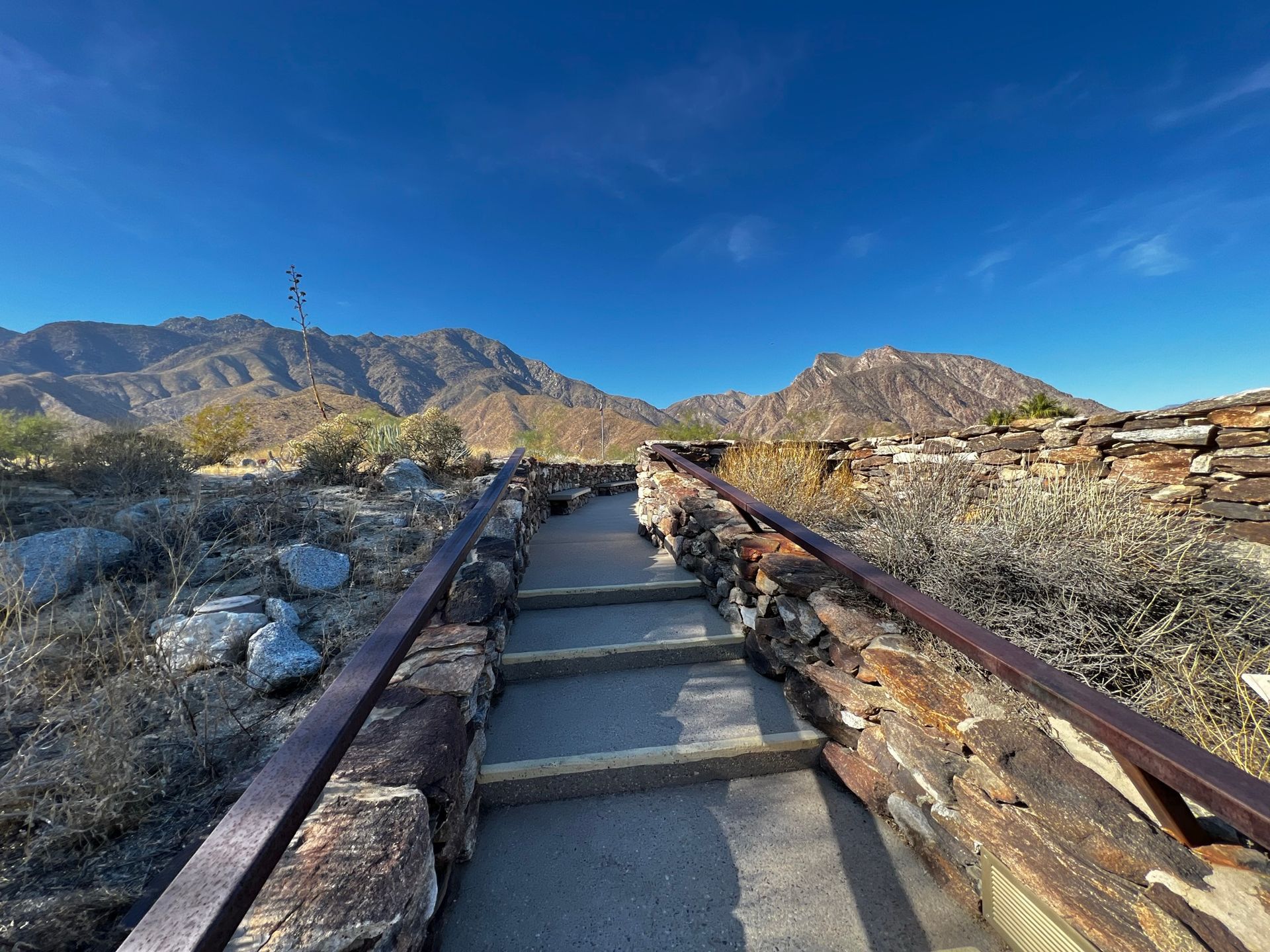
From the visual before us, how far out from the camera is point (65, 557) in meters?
2.71

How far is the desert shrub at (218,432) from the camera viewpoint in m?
7.92

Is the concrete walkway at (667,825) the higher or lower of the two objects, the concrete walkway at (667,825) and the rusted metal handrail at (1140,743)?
the lower

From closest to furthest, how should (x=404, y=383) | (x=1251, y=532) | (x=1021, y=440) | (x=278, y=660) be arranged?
(x=278, y=660)
(x=1251, y=532)
(x=1021, y=440)
(x=404, y=383)

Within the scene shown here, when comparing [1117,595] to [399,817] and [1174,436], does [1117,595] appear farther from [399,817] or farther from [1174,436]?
[399,817]

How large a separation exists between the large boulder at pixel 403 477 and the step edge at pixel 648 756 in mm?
4343

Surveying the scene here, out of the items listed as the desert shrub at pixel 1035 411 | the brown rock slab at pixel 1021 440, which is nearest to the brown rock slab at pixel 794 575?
the brown rock slab at pixel 1021 440

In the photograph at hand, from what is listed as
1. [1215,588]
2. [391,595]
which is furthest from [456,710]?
[1215,588]

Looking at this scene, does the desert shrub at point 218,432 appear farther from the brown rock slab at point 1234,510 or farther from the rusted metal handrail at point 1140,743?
the brown rock slab at point 1234,510

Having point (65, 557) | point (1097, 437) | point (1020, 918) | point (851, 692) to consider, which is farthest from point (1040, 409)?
point (65, 557)

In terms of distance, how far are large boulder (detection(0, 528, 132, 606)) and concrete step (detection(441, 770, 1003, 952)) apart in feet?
9.27

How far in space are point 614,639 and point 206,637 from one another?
1.93 m

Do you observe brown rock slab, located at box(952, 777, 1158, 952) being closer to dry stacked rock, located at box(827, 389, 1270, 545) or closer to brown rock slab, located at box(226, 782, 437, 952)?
brown rock slab, located at box(226, 782, 437, 952)

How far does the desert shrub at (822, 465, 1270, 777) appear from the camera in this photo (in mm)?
1423

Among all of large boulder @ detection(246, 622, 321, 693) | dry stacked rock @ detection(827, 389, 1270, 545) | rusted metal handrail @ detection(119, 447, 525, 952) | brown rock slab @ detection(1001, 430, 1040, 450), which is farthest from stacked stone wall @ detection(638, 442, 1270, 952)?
brown rock slab @ detection(1001, 430, 1040, 450)
